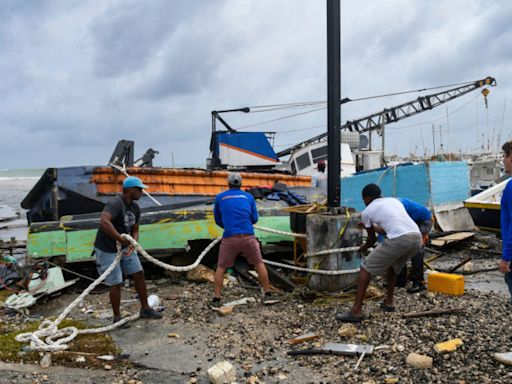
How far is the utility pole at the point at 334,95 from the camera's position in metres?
6.36

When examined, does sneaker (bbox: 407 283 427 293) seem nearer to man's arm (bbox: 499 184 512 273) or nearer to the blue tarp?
man's arm (bbox: 499 184 512 273)

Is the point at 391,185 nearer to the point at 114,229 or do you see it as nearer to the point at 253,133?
the point at 253,133

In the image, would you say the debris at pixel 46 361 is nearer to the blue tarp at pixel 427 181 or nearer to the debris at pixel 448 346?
the debris at pixel 448 346

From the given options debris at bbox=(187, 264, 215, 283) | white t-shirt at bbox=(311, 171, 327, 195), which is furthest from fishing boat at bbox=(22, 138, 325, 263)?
white t-shirt at bbox=(311, 171, 327, 195)

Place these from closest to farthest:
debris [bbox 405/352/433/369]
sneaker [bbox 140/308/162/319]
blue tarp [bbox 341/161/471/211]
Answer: debris [bbox 405/352/433/369], sneaker [bbox 140/308/162/319], blue tarp [bbox 341/161/471/211]

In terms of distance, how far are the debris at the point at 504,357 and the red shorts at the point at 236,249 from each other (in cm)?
315

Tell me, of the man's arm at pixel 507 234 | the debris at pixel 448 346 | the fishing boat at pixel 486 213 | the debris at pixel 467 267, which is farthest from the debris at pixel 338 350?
the fishing boat at pixel 486 213

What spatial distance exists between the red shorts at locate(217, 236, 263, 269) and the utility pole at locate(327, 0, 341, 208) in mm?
1277

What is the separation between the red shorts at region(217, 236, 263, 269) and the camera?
610 cm

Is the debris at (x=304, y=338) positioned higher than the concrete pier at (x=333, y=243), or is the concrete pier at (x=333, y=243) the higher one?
the concrete pier at (x=333, y=243)

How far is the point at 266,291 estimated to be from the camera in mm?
6273

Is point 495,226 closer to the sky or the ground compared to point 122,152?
closer to the ground

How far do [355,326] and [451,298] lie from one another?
1.69 m

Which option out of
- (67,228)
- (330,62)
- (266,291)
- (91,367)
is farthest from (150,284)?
(330,62)
